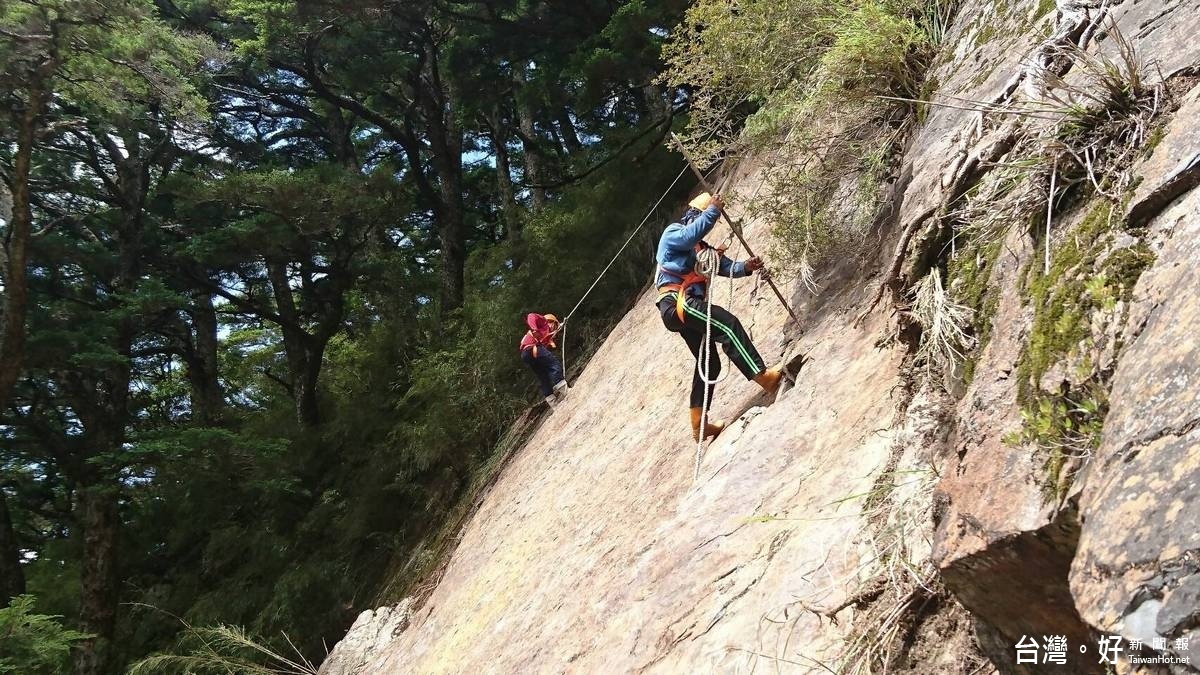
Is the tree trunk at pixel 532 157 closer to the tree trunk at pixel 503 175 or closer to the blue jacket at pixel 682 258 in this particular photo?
the tree trunk at pixel 503 175

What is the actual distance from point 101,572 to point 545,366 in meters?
7.60

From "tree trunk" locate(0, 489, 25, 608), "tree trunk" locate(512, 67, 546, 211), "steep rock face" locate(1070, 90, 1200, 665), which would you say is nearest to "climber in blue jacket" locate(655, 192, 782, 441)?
"steep rock face" locate(1070, 90, 1200, 665)

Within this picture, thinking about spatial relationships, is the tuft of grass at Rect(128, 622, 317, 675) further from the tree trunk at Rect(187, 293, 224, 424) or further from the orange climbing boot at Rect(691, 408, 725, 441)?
the tree trunk at Rect(187, 293, 224, 424)

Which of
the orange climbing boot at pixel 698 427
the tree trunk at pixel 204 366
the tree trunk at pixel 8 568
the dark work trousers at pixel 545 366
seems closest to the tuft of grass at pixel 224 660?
the tree trunk at pixel 8 568

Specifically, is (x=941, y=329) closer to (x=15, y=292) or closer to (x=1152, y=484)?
(x=1152, y=484)

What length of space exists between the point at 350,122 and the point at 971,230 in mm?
16551

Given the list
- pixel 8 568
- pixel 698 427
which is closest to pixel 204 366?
pixel 8 568

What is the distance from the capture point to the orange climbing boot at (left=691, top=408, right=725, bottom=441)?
4.87 metres

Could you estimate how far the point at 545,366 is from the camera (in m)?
9.21

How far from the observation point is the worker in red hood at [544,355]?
9.11 metres

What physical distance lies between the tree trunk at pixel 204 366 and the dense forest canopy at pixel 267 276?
80 mm

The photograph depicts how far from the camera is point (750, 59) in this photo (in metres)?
5.65

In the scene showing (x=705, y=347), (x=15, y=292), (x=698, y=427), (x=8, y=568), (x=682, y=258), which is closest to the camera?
(x=705, y=347)

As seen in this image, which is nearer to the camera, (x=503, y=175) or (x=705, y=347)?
(x=705, y=347)
